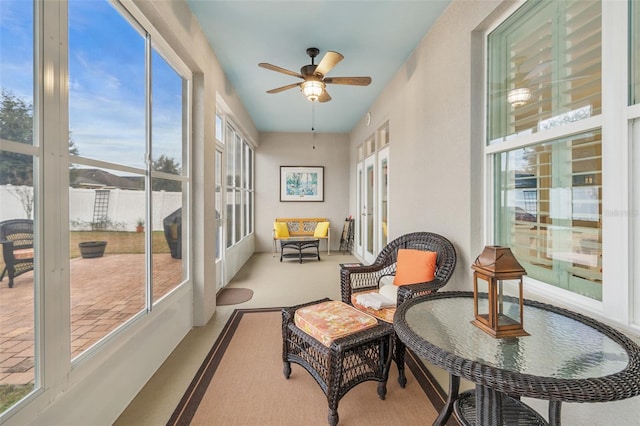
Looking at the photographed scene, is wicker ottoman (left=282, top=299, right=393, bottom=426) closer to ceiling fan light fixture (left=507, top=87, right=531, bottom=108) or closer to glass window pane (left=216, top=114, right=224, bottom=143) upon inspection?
ceiling fan light fixture (left=507, top=87, right=531, bottom=108)

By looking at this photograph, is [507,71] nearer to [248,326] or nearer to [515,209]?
[515,209]

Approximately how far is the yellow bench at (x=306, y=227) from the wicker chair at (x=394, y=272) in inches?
156

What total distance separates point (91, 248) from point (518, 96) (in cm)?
284

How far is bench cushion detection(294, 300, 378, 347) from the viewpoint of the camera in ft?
5.51

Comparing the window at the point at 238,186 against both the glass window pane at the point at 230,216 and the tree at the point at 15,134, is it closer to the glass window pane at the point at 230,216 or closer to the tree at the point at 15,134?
the glass window pane at the point at 230,216

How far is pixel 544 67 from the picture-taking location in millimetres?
1685

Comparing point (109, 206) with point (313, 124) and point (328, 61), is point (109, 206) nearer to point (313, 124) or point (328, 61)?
point (328, 61)

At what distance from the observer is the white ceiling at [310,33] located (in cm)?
242

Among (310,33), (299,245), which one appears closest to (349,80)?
(310,33)

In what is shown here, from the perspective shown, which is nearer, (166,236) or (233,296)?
(166,236)

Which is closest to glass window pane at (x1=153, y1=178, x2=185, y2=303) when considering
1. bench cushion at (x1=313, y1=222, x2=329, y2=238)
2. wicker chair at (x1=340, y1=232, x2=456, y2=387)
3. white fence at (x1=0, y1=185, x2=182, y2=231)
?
white fence at (x1=0, y1=185, x2=182, y2=231)

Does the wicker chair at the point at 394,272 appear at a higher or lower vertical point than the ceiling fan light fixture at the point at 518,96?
lower

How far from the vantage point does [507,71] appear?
6.57 feet

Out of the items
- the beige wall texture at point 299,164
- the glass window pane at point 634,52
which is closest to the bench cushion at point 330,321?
the glass window pane at point 634,52
